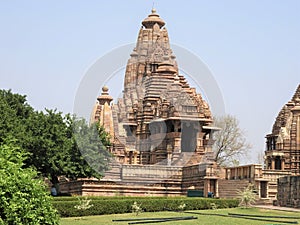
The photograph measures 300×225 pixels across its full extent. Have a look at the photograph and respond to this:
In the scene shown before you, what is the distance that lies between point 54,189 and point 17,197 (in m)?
24.2

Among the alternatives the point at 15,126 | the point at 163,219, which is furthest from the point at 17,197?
the point at 15,126

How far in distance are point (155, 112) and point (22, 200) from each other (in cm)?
4234

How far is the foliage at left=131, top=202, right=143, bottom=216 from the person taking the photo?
29.1 meters

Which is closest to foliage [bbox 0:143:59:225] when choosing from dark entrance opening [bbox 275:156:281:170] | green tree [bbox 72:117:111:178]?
green tree [bbox 72:117:111:178]

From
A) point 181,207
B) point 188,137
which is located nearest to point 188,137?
point 188,137

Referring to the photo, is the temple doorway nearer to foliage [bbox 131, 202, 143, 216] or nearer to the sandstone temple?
the sandstone temple

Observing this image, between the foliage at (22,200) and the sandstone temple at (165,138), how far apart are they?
24.5m

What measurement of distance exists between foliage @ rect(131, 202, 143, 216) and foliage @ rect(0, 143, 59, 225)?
12486 mm

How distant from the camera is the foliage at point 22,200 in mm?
15834

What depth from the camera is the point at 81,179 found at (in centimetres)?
4472

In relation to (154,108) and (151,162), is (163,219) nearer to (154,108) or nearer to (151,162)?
(151,162)

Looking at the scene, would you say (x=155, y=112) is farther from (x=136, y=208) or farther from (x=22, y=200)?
(x=22, y=200)

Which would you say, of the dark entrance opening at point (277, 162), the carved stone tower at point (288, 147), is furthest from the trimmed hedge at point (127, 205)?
the dark entrance opening at point (277, 162)

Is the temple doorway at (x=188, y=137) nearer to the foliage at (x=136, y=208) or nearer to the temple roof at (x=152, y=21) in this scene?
the temple roof at (x=152, y=21)
